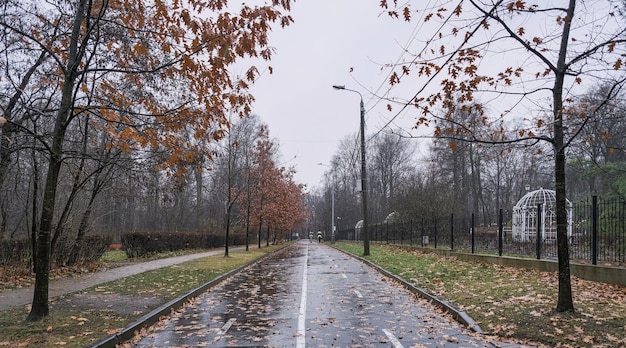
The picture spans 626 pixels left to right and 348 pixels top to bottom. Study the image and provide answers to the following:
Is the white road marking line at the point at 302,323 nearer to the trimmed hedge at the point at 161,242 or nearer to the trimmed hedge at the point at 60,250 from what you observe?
the trimmed hedge at the point at 60,250

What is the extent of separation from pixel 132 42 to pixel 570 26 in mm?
8063

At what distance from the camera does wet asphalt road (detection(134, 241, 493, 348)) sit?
7.08 m

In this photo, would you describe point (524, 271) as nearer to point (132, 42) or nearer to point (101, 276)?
point (132, 42)

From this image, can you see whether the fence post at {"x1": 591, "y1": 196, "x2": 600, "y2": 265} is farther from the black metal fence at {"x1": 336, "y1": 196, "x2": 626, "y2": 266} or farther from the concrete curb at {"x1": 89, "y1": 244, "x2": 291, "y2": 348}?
the concrete curb at {"x1": 89, "y1": 244, "x2": 291, "y2": 348}

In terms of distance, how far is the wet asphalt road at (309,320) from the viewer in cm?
708

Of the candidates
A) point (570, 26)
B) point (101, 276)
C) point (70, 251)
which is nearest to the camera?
point (570, 26)

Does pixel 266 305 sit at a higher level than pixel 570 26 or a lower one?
lower

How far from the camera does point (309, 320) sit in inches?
342

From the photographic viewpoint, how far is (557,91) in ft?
26.6

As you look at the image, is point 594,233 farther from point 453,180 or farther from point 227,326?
point 453,180

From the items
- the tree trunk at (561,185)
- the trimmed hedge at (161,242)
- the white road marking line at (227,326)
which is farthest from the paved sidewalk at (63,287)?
the tree trunk at (561,185)

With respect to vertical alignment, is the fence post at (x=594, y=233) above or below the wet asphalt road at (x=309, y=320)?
above

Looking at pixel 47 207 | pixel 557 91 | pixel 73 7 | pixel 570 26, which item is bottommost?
pixel 47 207

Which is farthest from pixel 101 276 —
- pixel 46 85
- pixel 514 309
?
pixel 514 309
